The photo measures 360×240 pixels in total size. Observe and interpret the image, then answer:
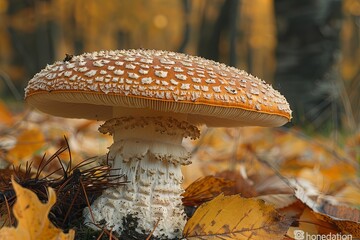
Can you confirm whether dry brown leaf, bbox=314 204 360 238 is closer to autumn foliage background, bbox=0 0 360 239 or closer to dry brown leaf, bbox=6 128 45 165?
autumn foliage background, bbox=0 0 360 239

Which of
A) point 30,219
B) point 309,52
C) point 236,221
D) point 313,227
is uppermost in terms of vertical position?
point 30,219

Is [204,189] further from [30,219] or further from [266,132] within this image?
[266,132]

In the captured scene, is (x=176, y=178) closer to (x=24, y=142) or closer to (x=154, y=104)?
(x=154, y=104)

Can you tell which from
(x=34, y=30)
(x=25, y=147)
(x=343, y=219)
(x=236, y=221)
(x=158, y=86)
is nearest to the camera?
(x=158, y=86)

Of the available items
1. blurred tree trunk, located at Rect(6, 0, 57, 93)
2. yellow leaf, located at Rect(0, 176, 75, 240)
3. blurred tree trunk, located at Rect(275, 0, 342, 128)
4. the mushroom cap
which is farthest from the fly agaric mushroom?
blurred tree trunk, located at Rect(6, 0, 57, 93)

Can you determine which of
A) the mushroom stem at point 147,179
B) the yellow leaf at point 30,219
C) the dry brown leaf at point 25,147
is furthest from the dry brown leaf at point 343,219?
the dry brown leaf at point 25,147

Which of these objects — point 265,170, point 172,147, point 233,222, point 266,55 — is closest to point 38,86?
point 172,147

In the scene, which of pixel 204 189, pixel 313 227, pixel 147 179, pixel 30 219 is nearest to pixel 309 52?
pixel 204 189
